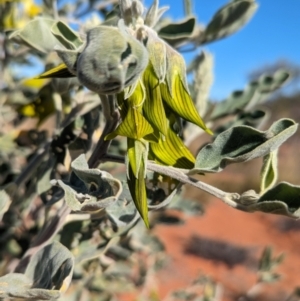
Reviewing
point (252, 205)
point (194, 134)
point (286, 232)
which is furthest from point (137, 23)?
point (286, 232)

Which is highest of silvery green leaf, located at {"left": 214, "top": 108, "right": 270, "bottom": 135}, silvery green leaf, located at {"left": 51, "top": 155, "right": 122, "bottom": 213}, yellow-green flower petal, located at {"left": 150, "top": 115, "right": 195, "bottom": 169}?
yellow-green flower petal, located at {"left": 150, "top": 115, "right": 195, "bottom": 169}

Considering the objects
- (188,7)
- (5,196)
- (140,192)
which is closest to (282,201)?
(140,192)

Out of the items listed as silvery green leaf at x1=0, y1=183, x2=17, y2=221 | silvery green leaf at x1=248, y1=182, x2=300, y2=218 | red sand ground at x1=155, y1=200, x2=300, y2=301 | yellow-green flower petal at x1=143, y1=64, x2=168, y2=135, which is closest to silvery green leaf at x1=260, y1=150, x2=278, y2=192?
silvery green leaf at x1=248, y1=182, x2=300, y2=218

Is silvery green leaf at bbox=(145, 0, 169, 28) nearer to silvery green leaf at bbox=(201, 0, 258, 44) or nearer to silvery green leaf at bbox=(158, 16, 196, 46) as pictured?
silvery green leaf at bbox=(158, 16, 196, 46)

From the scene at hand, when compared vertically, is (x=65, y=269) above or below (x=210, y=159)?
below

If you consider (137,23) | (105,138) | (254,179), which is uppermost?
(137,23)

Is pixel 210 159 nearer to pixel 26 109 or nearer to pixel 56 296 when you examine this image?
pixel 56 296

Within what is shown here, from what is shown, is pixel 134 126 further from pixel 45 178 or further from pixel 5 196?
pixel 45 178
